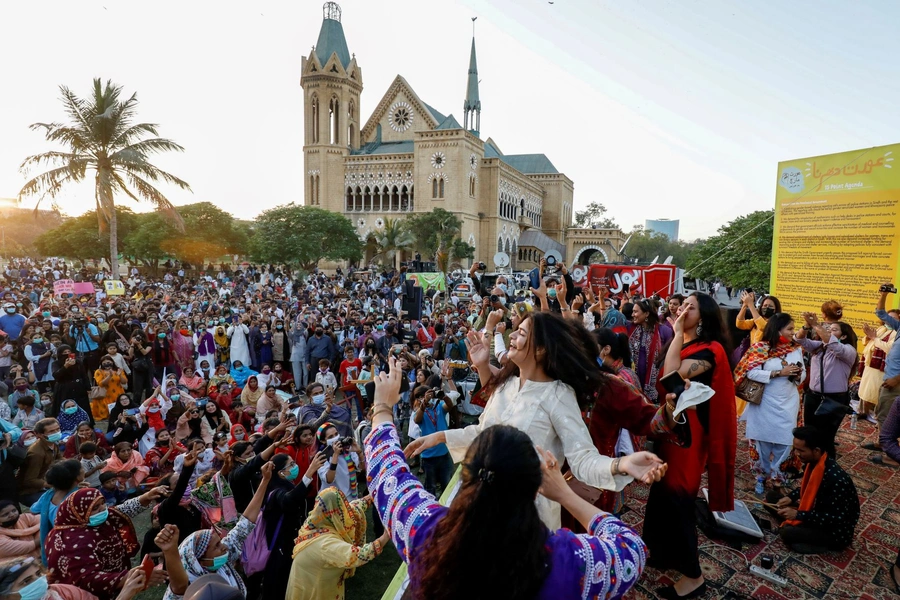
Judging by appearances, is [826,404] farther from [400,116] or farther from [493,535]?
[400,116]

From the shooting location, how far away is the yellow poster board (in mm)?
6285

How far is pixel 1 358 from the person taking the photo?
7.32 metres

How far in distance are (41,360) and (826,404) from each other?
10.1 meters

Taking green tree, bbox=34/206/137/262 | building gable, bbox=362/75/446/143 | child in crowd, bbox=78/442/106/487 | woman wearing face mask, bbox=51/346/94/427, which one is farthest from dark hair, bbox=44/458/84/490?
building gable, bbox=362/75/446/143

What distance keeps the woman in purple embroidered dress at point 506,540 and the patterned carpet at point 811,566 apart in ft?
7.71

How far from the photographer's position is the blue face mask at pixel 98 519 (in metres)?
2.57

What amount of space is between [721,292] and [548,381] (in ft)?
89.4

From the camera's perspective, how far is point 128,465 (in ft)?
15.6

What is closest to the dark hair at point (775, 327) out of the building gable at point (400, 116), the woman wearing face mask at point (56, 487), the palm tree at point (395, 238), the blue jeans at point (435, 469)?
the blue jeans at point (435, 469)

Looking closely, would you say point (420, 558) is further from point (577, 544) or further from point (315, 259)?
point (315, 259)

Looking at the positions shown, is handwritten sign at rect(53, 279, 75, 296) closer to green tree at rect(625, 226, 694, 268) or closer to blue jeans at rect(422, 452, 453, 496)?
blue jeans at rect(422, 452, 453, 496)

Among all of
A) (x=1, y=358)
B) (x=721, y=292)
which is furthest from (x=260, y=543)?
(x=721, y=292)

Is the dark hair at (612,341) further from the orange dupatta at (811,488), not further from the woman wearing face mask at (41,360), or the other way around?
the woman wearing face mask at (41,360)

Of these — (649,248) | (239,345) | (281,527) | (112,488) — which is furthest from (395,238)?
(649,248)
